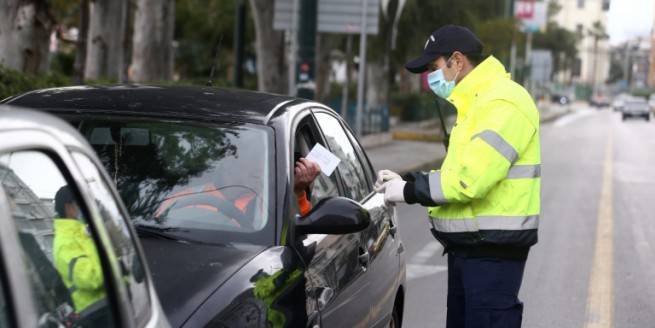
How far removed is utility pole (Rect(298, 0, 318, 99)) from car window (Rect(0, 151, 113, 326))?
17.8m

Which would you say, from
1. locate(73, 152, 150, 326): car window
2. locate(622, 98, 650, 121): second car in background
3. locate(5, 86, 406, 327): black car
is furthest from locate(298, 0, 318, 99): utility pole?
locate(622, 98, 650, 121): second car in background

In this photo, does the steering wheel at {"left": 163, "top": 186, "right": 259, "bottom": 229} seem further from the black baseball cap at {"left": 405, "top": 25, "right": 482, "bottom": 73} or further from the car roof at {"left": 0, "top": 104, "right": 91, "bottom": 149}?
the car roof at {"left": 0, "top": 104, "right": 91, "bottom": 149}

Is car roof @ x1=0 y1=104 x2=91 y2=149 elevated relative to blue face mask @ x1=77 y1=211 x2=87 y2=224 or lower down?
elevated

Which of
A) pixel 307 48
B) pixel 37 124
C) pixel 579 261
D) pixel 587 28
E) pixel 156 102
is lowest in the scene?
pixel 587 28

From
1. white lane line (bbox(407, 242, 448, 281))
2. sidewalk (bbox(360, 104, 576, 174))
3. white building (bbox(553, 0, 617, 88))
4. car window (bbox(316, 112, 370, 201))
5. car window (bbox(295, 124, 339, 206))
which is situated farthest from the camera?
white building (bbox(553, 0, 617, 88))

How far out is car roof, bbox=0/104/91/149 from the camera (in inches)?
83.0

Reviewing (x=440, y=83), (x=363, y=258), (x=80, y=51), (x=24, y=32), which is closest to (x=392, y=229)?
(x=363, y=258)

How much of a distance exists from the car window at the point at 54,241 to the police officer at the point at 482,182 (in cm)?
212

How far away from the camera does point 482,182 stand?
432 cm

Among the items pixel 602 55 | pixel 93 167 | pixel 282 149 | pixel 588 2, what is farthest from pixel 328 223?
pixel 602 55

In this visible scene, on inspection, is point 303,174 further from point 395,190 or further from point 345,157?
point 345,157

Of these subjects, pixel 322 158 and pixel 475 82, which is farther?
pixel 322 158

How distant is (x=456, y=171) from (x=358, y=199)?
1.17 m

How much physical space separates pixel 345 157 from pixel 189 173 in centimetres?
132
